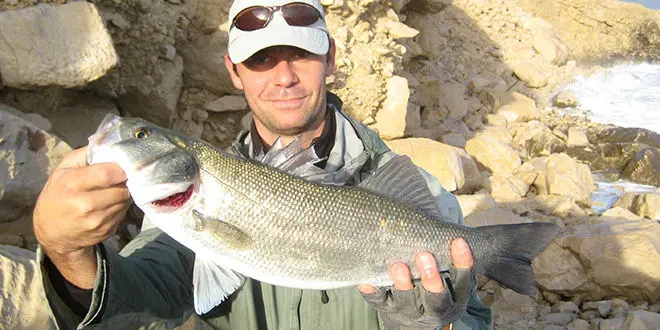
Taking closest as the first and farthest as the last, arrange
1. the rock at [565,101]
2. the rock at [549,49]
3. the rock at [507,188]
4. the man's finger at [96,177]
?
the man's finger at [96,177]
the rock at [507,188]
the rock at [565,101]
the rock at [549,49]

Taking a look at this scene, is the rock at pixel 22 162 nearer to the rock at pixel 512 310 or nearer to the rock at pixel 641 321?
the rock at pixel 512 310

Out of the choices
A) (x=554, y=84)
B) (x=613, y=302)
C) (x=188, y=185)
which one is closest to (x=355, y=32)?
(x=613, y=302)

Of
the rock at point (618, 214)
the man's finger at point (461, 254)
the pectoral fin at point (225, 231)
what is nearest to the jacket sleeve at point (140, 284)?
the pectoral fin at point (225, 231)

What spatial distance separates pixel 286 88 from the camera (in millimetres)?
2967

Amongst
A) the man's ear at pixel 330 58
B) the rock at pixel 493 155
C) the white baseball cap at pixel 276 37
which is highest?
the white baseball cap at pixel 276 37

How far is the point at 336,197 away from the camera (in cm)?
228

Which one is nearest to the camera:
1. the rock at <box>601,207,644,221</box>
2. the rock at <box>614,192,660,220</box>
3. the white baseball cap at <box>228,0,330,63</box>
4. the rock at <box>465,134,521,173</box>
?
the white baseball cap at <box>228,0,330,63</box>

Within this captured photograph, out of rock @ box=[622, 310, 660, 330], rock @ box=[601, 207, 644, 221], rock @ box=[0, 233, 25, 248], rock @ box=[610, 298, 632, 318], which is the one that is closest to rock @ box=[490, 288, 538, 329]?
rock @ box=[610, 298, 632, 318]

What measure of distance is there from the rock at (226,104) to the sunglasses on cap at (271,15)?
354cm

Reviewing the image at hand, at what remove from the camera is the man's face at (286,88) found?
2.97m

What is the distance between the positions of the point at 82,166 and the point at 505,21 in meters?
16.8

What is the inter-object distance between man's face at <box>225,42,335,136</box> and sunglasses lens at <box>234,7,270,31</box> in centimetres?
15

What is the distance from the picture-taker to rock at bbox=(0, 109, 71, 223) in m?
3.86

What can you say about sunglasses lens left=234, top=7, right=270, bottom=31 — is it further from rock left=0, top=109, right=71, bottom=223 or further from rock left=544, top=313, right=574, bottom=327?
rock left=544, top=313, right=574, bottom=327
